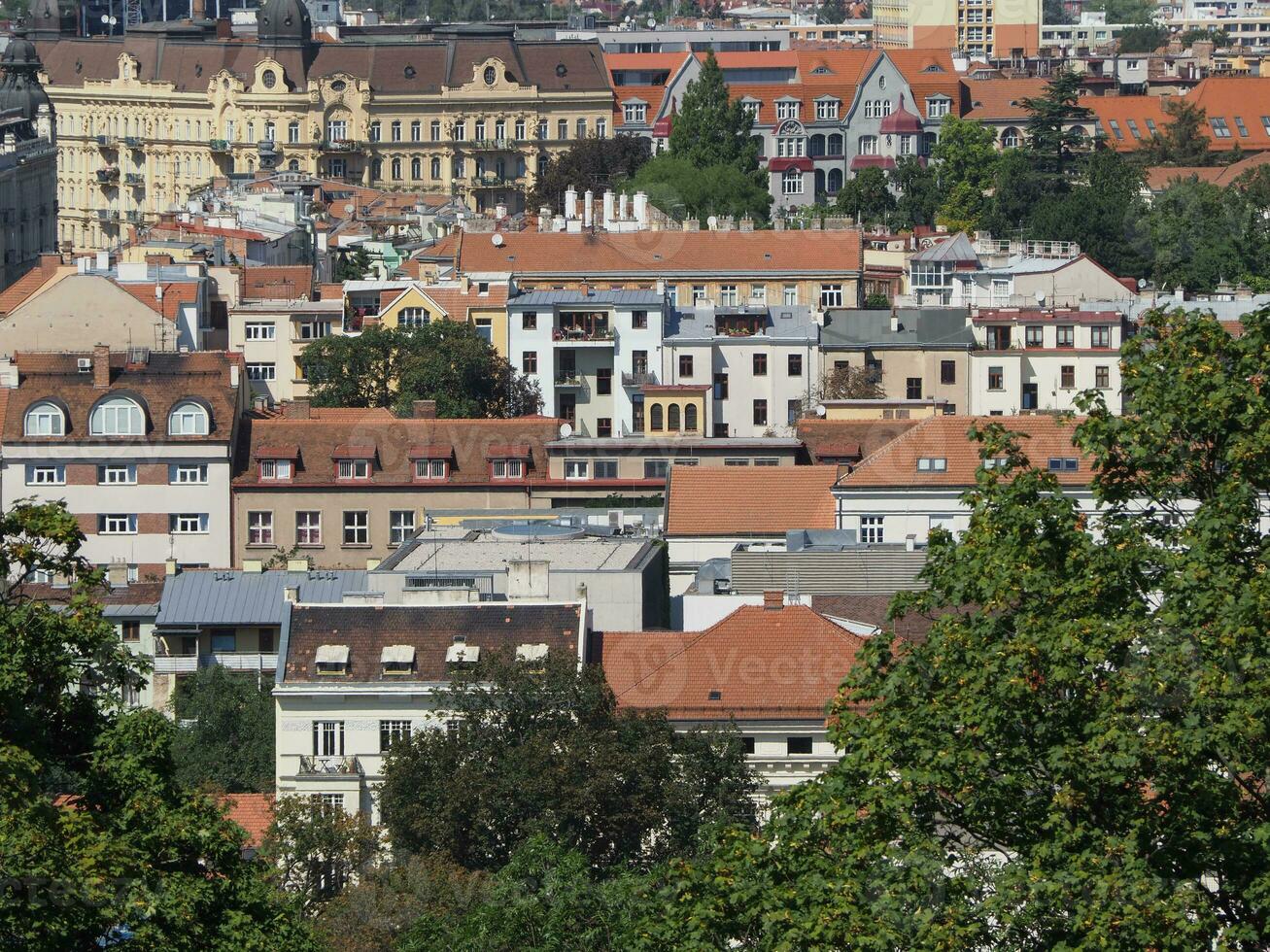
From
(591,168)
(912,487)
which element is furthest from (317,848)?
(591,168)

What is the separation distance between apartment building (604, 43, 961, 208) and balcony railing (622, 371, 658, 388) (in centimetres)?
6522

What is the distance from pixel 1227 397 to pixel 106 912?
934cm

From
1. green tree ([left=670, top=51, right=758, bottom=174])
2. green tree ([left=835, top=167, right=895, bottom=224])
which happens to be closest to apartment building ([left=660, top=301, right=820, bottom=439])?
green tree ([left=835, top=167, right=895, bottom=224])

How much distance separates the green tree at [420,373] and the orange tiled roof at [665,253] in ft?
41.6

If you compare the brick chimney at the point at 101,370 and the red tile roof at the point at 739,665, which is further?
the brick chimney at the point at 101,370

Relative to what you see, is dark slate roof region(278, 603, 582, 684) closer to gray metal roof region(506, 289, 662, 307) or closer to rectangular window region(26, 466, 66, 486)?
rectangular window region(26, 466, 66, 486)

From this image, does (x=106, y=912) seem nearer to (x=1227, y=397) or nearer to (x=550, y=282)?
(x=1227, y=397)

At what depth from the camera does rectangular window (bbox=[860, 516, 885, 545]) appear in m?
66.8

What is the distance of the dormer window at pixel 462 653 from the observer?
1935 inches

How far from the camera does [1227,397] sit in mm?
27016

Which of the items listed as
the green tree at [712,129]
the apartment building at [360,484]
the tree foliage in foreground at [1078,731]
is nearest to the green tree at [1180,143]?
the green tree at [712,129]

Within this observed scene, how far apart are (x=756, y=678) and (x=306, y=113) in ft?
390

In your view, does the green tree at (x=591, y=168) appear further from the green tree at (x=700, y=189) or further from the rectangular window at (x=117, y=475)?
the rectangular window at (x=117, y=475)

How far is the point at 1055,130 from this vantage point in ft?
478
